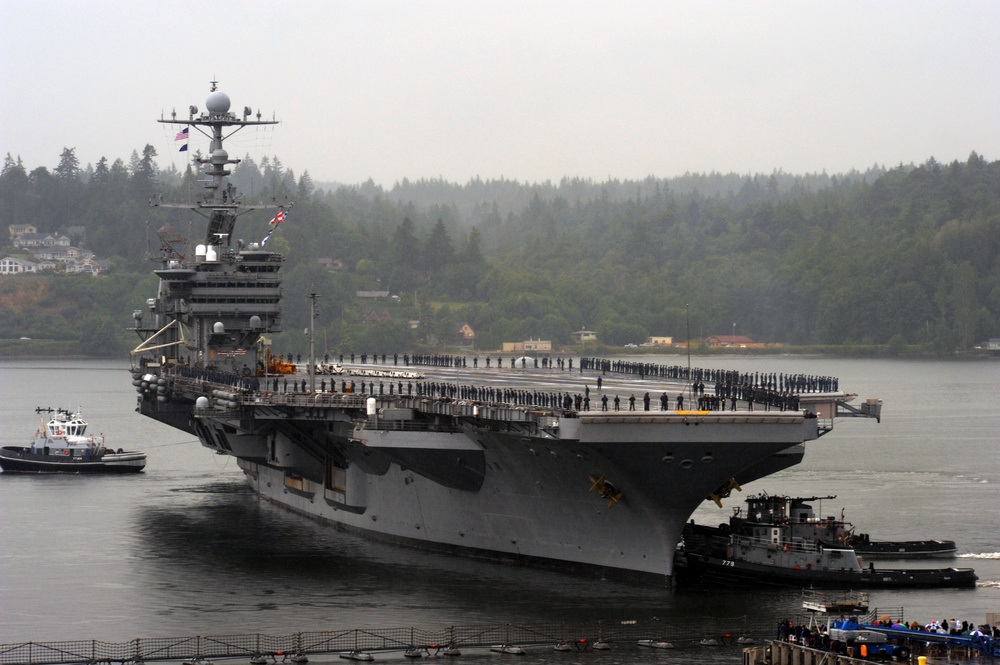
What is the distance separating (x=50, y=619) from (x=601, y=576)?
39.4ft

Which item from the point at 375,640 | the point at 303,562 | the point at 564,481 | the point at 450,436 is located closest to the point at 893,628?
the point at 564,481

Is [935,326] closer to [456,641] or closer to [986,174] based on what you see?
[986,174]

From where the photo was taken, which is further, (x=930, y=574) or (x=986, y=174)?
(x=986, y=174)

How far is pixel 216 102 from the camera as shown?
5119 cm

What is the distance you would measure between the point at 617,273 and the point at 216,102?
351ft

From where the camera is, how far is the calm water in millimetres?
31812

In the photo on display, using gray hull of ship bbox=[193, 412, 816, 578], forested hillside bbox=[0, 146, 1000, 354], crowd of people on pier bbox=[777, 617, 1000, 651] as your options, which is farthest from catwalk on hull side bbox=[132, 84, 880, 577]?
forested hillside bbox=[0, 146, 1000, 354]

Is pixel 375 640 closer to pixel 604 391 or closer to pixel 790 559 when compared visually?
pixel 790 559

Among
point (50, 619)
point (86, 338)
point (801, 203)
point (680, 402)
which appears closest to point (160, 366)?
point (50, 619)

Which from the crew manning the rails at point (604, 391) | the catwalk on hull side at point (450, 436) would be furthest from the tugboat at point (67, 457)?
the crew manning the rails at point (604, 391)

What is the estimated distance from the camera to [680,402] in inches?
1320

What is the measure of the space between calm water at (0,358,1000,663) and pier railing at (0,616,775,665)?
0.76m

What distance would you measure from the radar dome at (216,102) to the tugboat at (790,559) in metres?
24.0

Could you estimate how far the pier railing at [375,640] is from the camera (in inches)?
1104
